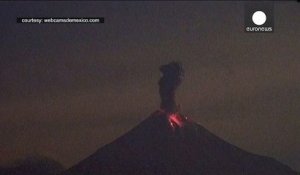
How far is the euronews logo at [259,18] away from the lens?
13.7ft

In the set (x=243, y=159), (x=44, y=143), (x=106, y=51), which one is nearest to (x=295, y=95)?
(x=243, y=159)

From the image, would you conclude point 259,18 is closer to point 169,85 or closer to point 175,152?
point 169,85

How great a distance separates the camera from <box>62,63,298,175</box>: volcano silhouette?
4133 millimetres

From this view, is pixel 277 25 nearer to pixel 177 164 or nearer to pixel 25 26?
pixel 177 164

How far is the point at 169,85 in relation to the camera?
4164 millimetres

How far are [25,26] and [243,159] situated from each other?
4.98ft

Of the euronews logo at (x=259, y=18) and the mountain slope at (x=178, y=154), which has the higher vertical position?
the euronews logo at (x=259, y=18)

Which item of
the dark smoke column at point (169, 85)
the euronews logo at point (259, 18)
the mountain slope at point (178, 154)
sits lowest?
the mountain slope at point (178, 154)

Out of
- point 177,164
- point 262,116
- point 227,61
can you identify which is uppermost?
point 227,61

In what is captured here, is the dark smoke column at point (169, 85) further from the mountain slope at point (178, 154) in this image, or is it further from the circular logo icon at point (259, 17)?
the circular logo icon at point (259, 17)

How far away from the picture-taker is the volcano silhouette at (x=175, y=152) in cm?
413

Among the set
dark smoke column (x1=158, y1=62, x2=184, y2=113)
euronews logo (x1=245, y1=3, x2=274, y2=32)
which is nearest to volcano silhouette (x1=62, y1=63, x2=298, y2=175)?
dark smoke column (x1=158, y1=62, x2=184, y2=113)

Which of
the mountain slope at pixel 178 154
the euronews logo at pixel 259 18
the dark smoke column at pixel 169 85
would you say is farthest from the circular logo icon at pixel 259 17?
the mountain slope at pixel 178 154

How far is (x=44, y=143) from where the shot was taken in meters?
4.12
